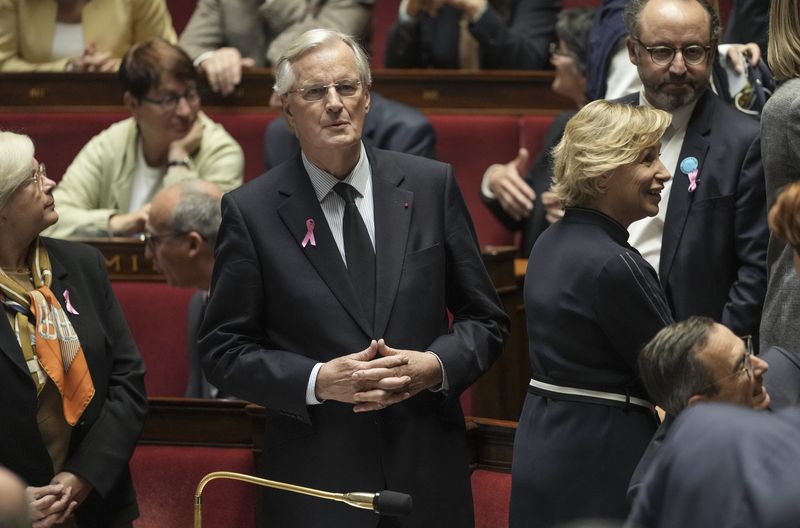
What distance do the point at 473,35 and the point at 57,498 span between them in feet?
4.85

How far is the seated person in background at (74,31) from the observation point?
2947 mm

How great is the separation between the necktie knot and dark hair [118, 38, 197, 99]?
992mm

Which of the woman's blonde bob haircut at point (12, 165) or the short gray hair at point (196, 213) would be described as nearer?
the woman's blonde bob haircut at point (12, 165)

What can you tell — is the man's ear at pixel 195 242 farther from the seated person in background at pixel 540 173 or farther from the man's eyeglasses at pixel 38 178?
the seated person in background at pixel 540 173

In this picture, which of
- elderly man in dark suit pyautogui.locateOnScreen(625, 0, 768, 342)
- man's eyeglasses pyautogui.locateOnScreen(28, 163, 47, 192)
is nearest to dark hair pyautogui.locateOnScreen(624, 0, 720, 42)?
elderly man in dark suit pyautogui.locateOnScreen(625, 0, 768, 342)

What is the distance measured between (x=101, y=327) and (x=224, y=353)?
9.0 inches

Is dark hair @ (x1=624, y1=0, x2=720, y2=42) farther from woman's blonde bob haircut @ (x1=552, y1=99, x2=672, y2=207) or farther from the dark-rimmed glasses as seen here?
the dark-rimmed glasses

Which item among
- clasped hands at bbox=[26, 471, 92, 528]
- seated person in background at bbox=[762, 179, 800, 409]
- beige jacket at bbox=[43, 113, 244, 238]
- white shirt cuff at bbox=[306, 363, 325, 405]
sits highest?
seated person in background at bbox=[762, 179, 800, 409]

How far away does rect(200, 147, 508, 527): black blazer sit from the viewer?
156cm

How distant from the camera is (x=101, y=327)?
173cm

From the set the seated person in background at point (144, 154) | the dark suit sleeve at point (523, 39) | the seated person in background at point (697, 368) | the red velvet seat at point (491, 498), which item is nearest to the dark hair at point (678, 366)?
the seated person in background at point (697, 368)

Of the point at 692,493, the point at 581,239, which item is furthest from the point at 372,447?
the point at 692,493

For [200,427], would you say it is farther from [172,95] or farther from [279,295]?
[172,95]

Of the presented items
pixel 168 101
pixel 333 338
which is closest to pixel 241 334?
pixel 333 338
